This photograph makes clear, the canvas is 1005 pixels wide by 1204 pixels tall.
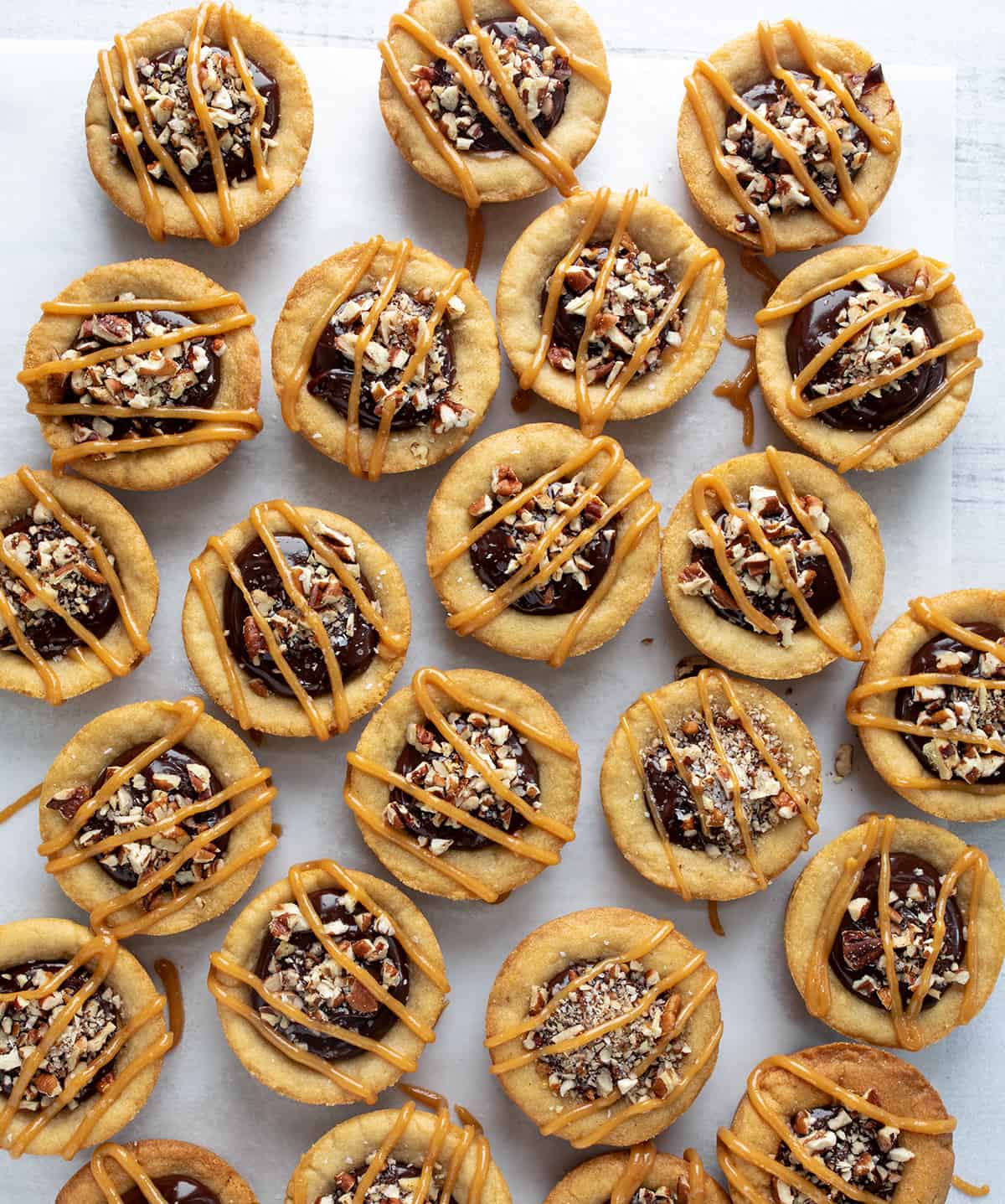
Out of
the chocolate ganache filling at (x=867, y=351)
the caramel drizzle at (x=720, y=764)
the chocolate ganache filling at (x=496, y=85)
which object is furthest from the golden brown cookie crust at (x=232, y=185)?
the caramel drizzle at (x=720, y=764)

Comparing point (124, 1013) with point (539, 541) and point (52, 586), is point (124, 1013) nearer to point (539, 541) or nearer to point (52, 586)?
point (52, 586)

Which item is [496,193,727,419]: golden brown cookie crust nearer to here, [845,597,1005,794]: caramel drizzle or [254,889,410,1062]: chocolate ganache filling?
[845,597,1005,794]: caramel drizzle

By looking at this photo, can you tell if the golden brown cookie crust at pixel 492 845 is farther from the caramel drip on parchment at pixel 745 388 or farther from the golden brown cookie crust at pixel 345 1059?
the caramel drip on parchment at pixel 745 388

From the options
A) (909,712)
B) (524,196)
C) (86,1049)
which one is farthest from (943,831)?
(86,1049)

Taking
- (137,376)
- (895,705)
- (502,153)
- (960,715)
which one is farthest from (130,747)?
(960,715)

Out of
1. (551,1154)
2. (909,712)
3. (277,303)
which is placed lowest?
(551,1154)

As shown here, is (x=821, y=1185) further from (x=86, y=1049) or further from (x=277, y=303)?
(x=277, y=303)

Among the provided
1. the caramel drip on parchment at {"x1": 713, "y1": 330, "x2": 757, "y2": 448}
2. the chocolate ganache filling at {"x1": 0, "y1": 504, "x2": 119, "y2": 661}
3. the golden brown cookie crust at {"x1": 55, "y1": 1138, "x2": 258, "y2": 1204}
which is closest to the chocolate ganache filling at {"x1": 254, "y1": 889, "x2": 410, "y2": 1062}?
the golden brown cookie crust at {"x1": 55, "y1": 1138, "x2": 258, "y2": 1204}
